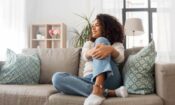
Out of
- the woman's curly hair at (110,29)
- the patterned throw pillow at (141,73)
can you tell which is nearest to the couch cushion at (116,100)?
the patterned throw pillow at (141,73)

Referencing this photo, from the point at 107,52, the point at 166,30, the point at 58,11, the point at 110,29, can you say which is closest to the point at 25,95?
the point at 107,52

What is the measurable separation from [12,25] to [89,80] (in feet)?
7.70

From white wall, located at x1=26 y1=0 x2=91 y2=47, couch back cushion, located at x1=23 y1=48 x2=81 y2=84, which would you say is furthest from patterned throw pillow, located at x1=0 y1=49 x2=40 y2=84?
white wall, located at x1=26 y1=0 x2=91 y2=47

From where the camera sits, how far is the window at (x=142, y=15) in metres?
4.82

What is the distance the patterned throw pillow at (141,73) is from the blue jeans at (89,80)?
101 millimetres

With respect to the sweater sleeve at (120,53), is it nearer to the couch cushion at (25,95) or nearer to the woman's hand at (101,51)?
the woman's hand at (101,51)

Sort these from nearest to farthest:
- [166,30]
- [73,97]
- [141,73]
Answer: [73,97], [141,73], [166,30]

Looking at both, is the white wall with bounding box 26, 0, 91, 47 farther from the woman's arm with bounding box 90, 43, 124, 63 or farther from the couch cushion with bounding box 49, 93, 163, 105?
the couch cushion with bounding box 49, 93, 163, 105

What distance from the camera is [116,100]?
1703 millimetres

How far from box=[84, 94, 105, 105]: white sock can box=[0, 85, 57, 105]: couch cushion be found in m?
0.36

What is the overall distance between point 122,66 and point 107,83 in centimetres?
28

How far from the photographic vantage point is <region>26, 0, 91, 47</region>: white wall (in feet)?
15.7

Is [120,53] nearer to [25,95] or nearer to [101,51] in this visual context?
[101,51]

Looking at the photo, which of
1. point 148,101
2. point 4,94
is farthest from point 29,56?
point 148,101
